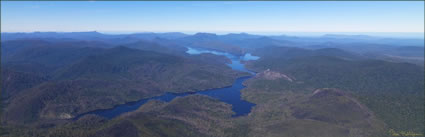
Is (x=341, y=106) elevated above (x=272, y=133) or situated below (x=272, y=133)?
above

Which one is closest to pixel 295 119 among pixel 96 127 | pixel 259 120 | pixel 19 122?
pixel 259 120

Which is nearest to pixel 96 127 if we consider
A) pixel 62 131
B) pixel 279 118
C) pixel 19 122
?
pixel 62 131

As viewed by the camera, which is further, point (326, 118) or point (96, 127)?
point (326, 118)

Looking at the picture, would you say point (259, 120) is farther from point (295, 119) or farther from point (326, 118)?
point (326, 118)

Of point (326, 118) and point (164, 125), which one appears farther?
point (326, 118)

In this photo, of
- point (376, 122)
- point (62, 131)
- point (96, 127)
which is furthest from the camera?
point (376, 122)

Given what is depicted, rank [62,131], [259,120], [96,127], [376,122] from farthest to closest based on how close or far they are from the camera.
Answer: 1. [259,120]
2. [376,122]
3. [96,127]
4. [62,131]

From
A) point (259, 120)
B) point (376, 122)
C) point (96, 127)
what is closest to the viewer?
point (96, 127)

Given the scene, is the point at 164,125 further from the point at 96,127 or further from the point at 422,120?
the point at 422,120

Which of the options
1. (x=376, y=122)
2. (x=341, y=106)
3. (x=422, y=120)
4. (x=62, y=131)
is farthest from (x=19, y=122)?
(x=422, y=120)
